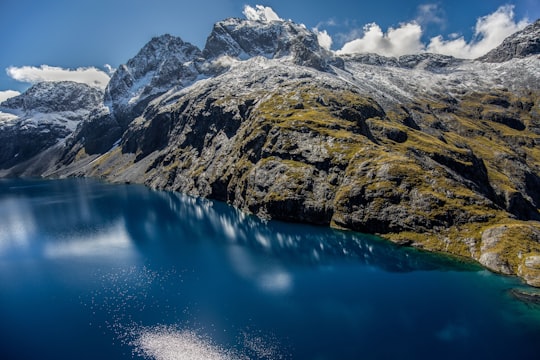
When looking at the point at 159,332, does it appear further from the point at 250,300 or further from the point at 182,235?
the point at 182,235

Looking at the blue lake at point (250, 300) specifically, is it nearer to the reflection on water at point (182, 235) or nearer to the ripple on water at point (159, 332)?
the ripple on water at point (159, 332)

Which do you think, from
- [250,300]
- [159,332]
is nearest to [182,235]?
[250,300]

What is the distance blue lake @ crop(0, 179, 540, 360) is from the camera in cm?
3947

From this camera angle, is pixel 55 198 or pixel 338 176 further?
pixel 55 198

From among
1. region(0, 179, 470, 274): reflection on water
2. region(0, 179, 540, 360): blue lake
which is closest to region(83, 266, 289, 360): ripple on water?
region(0, 179, 540, 360): blue lake

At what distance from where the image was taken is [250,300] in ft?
166

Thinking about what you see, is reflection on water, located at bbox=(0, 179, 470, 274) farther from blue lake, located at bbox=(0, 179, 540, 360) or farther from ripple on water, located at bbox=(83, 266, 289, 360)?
ripple on water, located at bbox=(83, 266, 289, 360)

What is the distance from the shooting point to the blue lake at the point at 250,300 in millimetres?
39469

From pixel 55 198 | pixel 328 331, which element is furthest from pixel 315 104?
pixel 55 198

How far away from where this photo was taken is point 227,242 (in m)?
83.9

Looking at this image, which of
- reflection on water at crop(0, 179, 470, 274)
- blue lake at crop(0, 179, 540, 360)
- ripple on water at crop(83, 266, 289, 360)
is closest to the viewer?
ripple on water at crop(83, 266, 289, 360)

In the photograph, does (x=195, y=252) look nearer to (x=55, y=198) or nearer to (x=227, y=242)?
(x=227, y=242)

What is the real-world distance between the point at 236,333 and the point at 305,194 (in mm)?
62242

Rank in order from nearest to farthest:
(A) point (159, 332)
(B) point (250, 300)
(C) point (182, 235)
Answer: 1. (A) point (159, 332)
2. (B) point (250, 300)
3. (C) point (182, 235)
